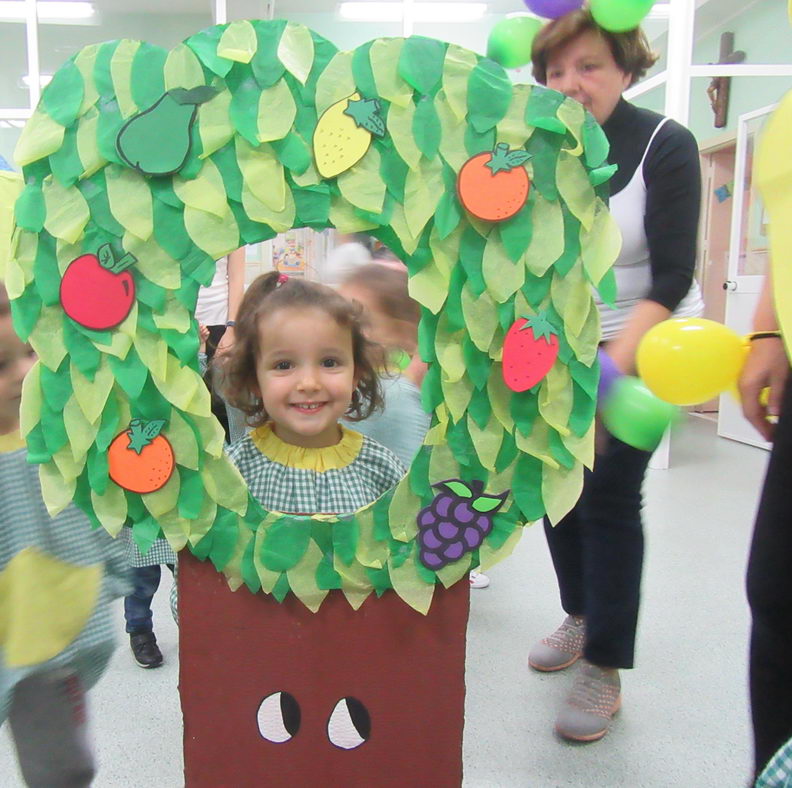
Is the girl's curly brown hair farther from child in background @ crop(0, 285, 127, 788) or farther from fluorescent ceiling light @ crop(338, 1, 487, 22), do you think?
fluorescent ceiling light @ crop(338, 1, 487, 22)

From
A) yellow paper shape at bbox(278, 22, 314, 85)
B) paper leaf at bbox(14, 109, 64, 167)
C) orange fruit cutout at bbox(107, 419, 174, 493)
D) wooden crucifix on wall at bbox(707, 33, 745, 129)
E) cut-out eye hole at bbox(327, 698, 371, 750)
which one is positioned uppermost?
wooden crucifix on wall at bbox(707, 33, 745, 129)

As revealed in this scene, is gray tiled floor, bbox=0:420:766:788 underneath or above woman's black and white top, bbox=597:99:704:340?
underneath

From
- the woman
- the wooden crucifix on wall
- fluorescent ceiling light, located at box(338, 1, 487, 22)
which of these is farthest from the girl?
the wooden crucifix on wall

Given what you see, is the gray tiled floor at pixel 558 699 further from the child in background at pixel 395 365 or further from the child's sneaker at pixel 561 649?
the child in background at pixel 395 365

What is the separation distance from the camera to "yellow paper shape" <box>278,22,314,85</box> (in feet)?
2.44

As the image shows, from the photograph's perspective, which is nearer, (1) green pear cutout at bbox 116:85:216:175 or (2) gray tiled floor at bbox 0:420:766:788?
(1) green pear cutout at bbox 116:85:216:175

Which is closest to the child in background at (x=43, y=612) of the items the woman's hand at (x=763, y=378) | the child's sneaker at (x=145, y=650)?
the child's sneaker at (x=145, y=650)

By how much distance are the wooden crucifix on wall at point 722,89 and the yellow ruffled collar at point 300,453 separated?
463 cm

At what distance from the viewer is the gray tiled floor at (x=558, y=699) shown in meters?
1.15

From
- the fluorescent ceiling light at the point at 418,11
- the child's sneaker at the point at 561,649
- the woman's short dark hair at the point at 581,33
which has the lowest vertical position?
the child's sneaker at the point at 561,649

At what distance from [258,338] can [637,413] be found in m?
0.49

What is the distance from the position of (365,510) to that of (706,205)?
483 cm

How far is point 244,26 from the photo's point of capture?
2.45ft

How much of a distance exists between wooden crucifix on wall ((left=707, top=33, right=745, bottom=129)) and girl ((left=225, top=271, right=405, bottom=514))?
4.55 metres
